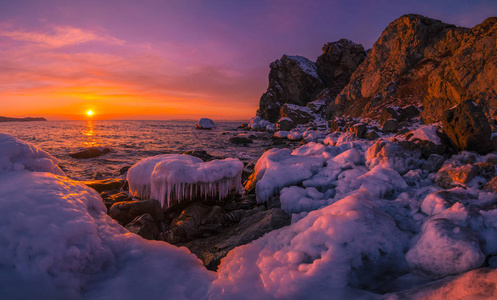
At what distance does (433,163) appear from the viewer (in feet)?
21.4

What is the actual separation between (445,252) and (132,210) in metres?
6.91

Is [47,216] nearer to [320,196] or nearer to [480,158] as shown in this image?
[320,196]

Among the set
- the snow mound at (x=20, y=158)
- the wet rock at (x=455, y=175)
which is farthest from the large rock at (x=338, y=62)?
the snow mound at (x=20, y=158)

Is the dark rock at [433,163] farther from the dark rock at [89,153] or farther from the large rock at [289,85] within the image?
the large rock at [289,85]

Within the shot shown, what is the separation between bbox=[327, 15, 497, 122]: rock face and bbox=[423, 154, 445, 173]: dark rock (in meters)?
15.7

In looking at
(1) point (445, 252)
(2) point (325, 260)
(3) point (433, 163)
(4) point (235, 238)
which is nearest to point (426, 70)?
(3) point (433, 163)

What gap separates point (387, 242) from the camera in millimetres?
3420

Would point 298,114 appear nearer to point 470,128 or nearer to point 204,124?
point 204,124

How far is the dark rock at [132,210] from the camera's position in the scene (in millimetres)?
6191

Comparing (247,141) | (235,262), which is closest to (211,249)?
(235,262)

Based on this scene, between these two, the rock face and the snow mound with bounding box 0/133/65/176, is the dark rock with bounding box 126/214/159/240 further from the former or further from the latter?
the rock face

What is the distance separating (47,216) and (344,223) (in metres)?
4.76

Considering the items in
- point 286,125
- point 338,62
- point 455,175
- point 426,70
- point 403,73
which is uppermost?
point 338,62

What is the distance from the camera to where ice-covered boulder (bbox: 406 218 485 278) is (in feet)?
8.79
